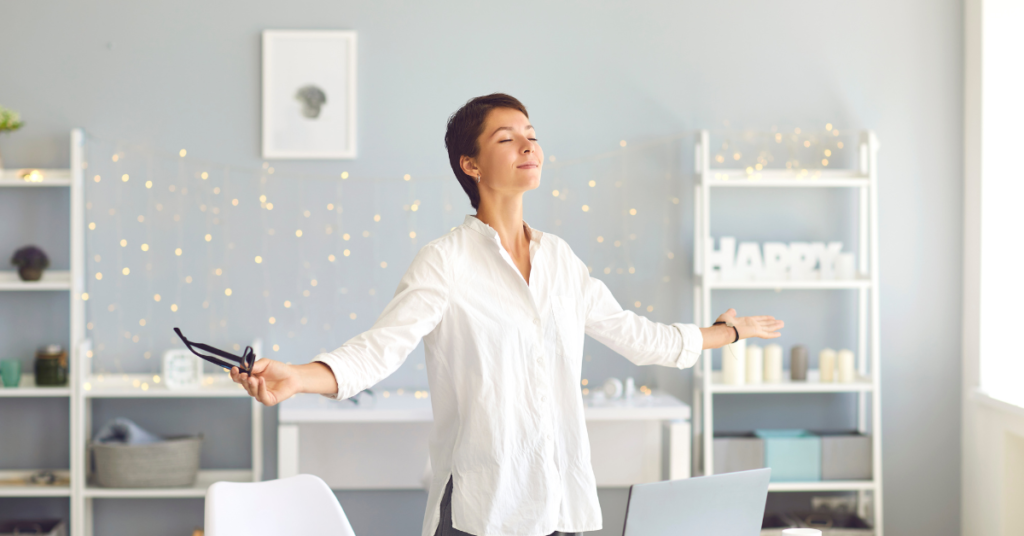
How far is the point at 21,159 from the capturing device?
9.43 ft

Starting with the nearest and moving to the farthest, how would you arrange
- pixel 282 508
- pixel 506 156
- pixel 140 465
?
pixel 506 156
pixel 282 508
pixel 140 465

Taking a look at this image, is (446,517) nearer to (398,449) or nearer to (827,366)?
(398,449)

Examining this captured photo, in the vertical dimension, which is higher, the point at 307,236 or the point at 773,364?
the point at 307,236

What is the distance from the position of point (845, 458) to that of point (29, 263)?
10.1 feet

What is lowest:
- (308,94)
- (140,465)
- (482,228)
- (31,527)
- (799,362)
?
(31,527)

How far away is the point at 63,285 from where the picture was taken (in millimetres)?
2695

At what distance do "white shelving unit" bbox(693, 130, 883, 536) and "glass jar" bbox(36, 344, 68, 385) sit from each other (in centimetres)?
235

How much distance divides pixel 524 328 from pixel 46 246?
8.07ft

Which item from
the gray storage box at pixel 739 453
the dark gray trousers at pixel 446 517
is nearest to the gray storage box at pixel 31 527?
the dark gray trousers at pixel 446 517

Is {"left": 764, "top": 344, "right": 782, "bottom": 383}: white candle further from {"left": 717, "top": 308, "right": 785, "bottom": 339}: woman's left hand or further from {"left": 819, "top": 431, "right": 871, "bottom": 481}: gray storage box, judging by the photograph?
{"left": 717, "top": 308, "right": 785, "bottom": 339}: woman's left hand

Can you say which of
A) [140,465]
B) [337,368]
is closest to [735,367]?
[337,368]

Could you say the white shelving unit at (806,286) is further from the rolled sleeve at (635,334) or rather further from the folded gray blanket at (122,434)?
the folded gray blanket at (122,434)

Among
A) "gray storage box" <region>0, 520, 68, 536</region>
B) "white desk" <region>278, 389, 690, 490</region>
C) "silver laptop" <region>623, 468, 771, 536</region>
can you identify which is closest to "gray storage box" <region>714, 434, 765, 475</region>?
"white desk" <region>278, 389, 690, 490</region>

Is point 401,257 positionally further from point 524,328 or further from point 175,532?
point 524,328
